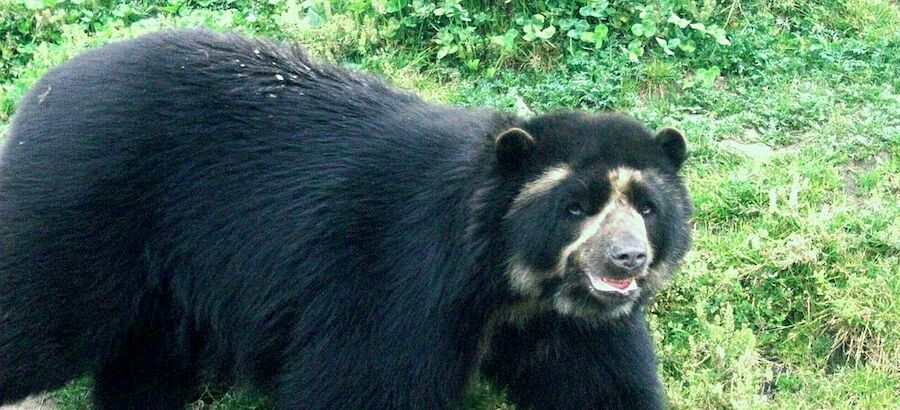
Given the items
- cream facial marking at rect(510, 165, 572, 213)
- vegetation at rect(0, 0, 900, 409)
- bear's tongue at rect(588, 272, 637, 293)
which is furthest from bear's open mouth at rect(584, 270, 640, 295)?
vegetation at rect(0, 0, 900, 409)

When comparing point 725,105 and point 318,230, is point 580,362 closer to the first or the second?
point 318,230

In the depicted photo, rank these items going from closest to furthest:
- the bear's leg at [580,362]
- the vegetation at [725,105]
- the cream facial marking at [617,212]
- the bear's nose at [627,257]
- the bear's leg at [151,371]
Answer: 1. the bear's nose at [627,257]
2. the cream facial marking at [617,212]
3. the bear's leg at [580,362]
4. the bear's leg at [151,371]
5. the vegetation at [725,105]

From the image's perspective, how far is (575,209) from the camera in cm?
466

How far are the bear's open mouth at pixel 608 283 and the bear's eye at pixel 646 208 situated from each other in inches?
9.5

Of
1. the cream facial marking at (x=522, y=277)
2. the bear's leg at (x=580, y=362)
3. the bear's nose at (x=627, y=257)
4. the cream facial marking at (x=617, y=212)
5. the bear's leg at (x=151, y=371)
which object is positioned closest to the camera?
the bear's nose at (x=627, y=257)

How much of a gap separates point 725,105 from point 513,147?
345cm

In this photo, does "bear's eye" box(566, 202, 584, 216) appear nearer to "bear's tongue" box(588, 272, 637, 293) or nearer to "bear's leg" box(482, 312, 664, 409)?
"bear's tongue" box(588, 272, 637, 293)

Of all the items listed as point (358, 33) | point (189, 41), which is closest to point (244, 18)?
point (358, 33)

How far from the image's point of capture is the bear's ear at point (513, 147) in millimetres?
4637

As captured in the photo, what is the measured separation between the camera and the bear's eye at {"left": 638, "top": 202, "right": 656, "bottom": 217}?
467 centimetres

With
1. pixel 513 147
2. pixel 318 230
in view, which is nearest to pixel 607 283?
pixel 513 147

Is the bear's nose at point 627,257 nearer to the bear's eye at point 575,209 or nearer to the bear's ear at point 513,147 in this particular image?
the bear's eye at point 575,209

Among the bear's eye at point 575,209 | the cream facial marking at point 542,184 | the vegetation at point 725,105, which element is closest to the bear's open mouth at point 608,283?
the bear's eye at point 575,209

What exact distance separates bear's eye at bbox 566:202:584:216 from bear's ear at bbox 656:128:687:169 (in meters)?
0.43
